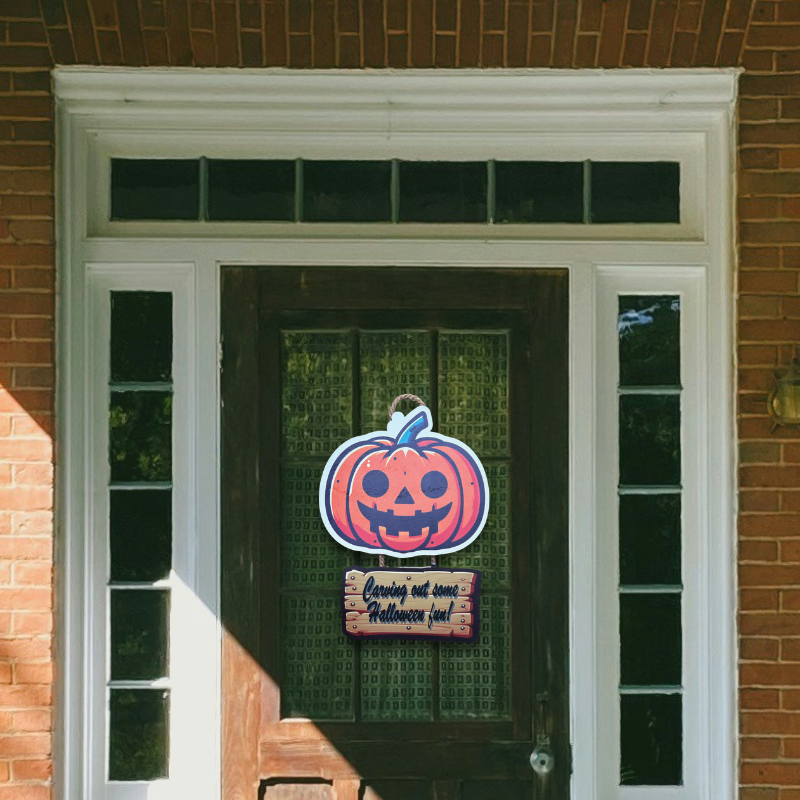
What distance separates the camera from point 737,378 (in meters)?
3.39

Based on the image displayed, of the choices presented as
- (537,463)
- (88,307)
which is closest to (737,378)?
(537,463)

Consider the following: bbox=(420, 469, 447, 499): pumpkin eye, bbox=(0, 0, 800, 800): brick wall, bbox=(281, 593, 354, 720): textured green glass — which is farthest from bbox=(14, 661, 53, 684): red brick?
bbox=(420, 469, 447, 499): pumpkin eye

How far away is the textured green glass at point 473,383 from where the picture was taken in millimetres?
3566

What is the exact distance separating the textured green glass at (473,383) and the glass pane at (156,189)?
105 cm

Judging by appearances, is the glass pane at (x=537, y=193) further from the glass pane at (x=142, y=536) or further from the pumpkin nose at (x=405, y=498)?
the glass pane at (x=142, y=536)

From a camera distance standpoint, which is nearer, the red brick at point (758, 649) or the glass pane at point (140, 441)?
the red brick at point (758, 649)

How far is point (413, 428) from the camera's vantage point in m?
3.55

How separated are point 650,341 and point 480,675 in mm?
1346

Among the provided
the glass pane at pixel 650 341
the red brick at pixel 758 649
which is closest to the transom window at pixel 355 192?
the glass pane at pixel 650 341

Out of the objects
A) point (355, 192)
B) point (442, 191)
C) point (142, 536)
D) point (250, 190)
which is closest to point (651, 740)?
point (142, 536)

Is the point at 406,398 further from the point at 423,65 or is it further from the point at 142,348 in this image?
the point at 423,65

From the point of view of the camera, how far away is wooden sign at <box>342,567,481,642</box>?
11.5ft

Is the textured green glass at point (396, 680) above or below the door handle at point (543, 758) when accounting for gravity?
above

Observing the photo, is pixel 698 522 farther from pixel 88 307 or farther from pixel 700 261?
pixel 88 307
